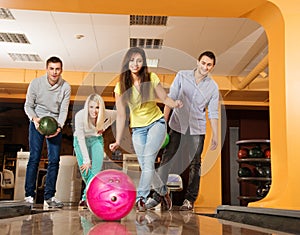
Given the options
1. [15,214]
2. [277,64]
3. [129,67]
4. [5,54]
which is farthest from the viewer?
[5,54]

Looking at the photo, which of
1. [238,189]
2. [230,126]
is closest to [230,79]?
[230,126]

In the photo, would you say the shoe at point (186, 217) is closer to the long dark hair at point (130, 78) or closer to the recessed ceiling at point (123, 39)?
the long dark hair at point (130, 78)

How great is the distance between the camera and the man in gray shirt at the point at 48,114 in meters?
3.71

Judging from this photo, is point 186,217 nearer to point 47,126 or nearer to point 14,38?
point 47,126

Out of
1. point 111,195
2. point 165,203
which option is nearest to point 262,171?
point 165,203

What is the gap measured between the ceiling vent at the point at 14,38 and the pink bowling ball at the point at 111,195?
4780 mm

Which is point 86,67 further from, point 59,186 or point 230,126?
point 230,126

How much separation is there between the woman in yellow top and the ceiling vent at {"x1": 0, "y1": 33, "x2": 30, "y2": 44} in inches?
145

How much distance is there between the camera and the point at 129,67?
3.00m

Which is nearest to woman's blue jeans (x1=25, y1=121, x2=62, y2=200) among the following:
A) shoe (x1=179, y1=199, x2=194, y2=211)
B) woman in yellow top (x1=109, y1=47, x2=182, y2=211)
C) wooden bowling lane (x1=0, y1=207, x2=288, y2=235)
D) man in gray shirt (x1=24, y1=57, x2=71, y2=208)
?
man in gray shirt (x1=24, y1=57, x2=71, y2=208)

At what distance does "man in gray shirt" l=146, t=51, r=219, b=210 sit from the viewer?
3.43 meters

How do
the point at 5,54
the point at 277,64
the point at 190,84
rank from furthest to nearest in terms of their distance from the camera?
the point at 5,54 < the point at 277,64 < the point at 190,84

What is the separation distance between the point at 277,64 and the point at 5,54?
16.2 ft

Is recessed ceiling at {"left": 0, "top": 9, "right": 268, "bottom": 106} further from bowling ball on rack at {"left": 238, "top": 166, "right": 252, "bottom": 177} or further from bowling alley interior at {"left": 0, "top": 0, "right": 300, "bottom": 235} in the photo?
bowling ball on rack at {"left": 238, "top": 166, "right": 252, "bottom": 177}
